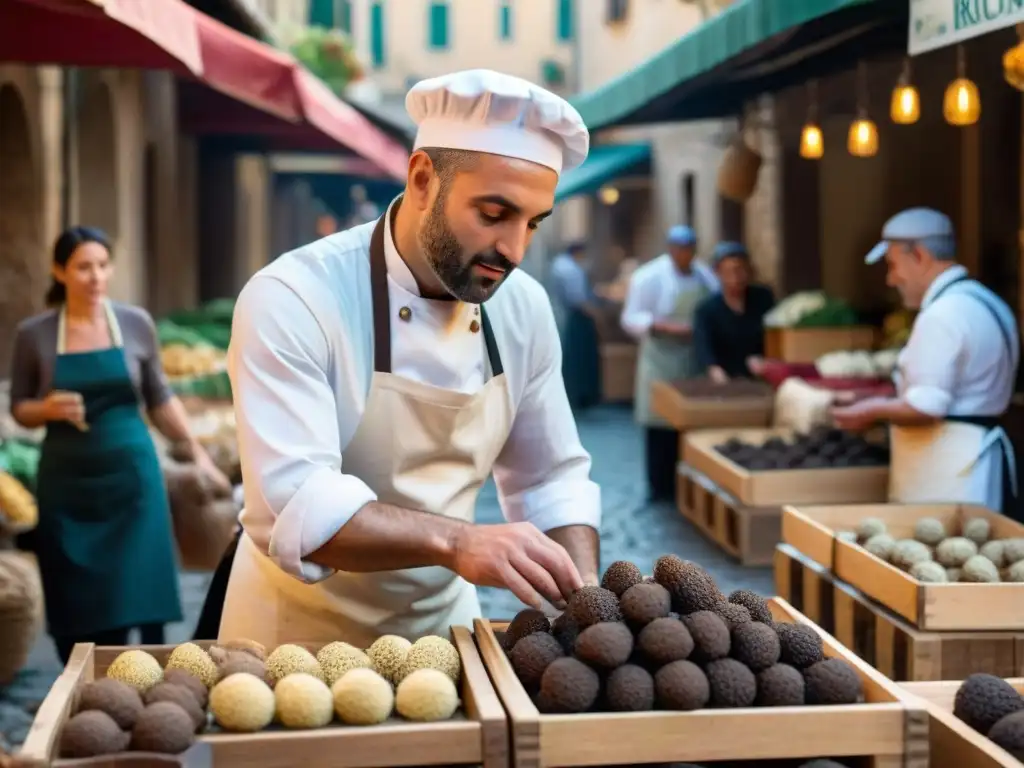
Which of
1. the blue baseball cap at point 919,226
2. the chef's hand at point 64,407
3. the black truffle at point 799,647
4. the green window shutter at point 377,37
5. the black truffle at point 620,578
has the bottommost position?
the black truffle at point 799,647

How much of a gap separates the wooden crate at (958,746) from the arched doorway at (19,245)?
26.6 ft

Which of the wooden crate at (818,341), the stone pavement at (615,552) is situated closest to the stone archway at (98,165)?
the stone pavement at (615,552)

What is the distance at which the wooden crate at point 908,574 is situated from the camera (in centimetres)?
402

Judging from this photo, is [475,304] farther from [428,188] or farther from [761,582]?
[761,582]

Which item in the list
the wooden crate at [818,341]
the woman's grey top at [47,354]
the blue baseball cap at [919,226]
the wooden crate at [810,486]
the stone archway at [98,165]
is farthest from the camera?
the stone archway at [98,165]

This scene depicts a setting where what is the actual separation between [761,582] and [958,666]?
3.52 meters

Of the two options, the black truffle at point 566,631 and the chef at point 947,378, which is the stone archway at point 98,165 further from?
the black truffle at point 566,631

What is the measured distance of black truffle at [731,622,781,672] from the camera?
2.35 m

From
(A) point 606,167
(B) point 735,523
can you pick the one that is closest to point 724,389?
(B) point 735,523

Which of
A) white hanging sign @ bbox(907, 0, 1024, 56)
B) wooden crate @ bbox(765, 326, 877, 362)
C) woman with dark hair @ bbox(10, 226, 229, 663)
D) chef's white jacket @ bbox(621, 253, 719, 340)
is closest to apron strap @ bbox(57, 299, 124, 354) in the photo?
woman with dark hair @ bbox(10, 226, 229, 663)

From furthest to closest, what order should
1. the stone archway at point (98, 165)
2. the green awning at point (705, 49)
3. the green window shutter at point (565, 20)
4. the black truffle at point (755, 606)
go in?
the green window shutter at point (565, 20) → the stone archway at point (98, 165) → the green awning at point (705, 49) → the black truffle at point (755, 606)

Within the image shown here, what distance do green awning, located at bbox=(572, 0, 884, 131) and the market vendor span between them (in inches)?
51.3

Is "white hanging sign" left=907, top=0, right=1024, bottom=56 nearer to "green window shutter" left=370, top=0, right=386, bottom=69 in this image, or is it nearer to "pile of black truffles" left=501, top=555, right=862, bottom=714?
"pile of black truffles" left=501, top=555, right=862, bottom=714

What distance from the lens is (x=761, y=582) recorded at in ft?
24.7
